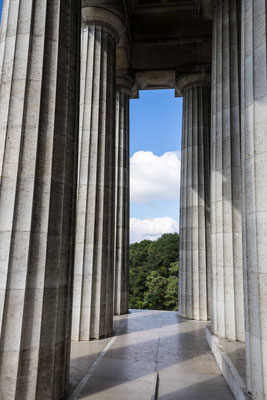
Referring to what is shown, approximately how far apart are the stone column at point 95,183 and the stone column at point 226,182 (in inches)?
326

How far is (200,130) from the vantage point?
3519 centimetres

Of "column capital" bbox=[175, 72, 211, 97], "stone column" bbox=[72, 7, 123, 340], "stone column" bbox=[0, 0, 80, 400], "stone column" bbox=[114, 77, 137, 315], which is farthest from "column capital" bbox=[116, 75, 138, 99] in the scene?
"stone column" bbox=[0, 0, 80, 400]

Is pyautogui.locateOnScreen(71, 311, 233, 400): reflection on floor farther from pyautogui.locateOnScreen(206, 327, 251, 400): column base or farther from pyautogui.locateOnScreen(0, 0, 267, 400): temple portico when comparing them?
pyautogui.locateOnScreen(206, 327, 251, 400): column base

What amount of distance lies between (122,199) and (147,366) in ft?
69.5

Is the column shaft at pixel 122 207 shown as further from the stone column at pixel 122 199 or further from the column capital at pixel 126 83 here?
the column capital at pixel 126 83

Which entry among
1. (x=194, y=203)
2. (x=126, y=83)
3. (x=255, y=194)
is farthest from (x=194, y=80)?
(x=255, y=194)

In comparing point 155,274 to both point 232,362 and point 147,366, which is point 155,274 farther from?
point 232,362

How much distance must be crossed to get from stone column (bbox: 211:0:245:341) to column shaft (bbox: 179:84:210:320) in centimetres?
1064

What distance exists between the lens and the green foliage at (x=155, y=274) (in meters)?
86.2

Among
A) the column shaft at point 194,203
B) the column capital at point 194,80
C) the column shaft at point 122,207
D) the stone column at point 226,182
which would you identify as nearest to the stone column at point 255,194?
the stone column at point 226,182

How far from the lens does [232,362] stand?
50.6ft

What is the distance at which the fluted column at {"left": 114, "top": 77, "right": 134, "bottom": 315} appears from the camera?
34062 mm

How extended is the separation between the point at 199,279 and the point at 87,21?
26201 mm

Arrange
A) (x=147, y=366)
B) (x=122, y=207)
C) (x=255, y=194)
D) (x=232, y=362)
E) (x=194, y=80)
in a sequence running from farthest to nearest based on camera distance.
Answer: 1. (x=194, y=80)
2. (x=122, y=207)
3. (x=147, y=366)
4. (x=232, y=362)
5. (x=255, y=194)
